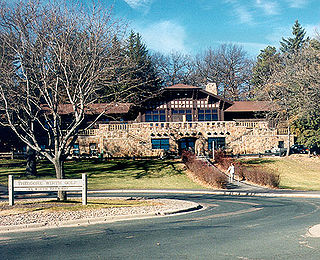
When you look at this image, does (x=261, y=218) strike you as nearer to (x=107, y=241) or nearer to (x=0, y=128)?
(x=107, y=241)

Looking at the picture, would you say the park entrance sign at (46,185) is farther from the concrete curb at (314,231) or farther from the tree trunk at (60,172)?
the concrete curb at (314,231)

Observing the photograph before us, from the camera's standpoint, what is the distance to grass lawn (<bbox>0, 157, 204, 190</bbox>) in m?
29.8

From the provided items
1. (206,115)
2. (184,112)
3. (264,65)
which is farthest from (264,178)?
(264,65)

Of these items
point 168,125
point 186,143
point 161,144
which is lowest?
point 161,144

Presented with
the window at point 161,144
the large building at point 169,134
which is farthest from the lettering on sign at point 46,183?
the window at point 161,144

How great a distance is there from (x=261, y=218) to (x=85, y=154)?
34172mm

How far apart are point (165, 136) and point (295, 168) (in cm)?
1676

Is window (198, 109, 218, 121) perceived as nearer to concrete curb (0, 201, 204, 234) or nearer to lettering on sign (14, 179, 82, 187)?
lettering on sign (14, 179, 82, 187)

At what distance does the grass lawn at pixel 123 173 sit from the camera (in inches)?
1172

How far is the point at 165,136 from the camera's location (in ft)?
153

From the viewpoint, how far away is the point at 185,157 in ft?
130

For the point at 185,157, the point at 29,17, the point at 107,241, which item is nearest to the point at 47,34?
the point at 29,17

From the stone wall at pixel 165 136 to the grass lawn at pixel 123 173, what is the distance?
5.14 metres

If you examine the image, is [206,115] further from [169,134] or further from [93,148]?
[93,148]
